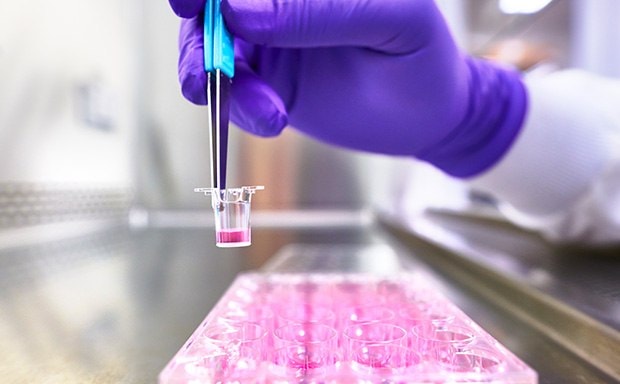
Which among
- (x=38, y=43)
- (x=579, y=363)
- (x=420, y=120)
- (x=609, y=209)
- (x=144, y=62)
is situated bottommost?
(x=579, y=363)

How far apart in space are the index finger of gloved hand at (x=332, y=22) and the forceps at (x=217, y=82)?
17 millimetres

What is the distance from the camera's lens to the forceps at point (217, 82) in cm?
39

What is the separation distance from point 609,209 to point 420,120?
443mm

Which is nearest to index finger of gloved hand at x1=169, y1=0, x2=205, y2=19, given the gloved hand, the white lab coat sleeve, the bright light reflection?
the gloved hand

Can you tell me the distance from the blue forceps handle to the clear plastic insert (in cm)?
10

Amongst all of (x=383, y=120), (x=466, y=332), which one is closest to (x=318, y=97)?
(x=383, y=120)

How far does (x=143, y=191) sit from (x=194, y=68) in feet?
6.30

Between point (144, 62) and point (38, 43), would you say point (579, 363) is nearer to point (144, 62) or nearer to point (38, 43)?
point (38, 43)

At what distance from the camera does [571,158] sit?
95 centimetres

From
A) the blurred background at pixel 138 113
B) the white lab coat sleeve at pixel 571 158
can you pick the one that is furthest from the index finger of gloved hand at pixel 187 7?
the white lab coat sleeve at pixel 571 158

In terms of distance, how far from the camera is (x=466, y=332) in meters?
0.40

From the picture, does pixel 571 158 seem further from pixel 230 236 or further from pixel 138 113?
pixel 138 113

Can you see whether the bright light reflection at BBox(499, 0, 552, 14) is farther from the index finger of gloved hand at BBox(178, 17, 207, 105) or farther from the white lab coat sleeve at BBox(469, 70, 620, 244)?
the index finger of gloved hand at BBox(178, 17, 207, 105)

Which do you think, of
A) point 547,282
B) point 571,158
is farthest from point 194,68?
point 571,158
